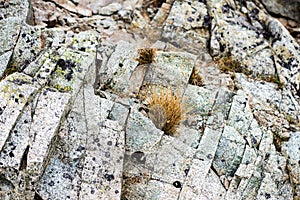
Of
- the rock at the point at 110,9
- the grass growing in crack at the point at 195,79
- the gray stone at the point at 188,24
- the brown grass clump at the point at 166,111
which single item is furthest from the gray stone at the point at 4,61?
the grass growing in crack at the point at 195,79

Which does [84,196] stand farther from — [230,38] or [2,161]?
[230,38]

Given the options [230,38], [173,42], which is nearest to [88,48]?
[173,42]

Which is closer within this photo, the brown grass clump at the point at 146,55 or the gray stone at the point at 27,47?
the gray stone at the point at 27,47

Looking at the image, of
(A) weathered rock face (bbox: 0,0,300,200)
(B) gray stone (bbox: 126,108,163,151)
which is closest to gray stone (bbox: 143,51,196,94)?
(A) weathered rock face (bbox: 0,0,300,200)

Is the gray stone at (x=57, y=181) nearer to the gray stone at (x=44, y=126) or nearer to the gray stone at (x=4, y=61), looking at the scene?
the gray stone at (x=44, y=126)

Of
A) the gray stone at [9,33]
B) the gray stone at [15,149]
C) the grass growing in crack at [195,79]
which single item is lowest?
the gray stone at [15,149]

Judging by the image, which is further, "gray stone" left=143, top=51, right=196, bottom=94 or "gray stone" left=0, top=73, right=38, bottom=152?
"gray stone" left=143, top=51, right=196, bottom=94

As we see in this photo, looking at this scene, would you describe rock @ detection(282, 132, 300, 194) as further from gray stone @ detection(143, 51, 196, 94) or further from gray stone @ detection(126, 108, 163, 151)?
gray stone @ detection(126, 108, 163, 151)

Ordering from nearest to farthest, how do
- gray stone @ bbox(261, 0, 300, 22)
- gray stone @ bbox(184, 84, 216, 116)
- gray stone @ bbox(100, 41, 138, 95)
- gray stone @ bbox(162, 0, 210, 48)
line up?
1. gray stone @ bbox(100, 41, 138, 95)
2. gray stone @ bbox(184, 84, 216, 116)
3. gray stone @ bbox(162, 0, 210, 48)
4. gray stone @ bbox(261, 0, 300, 22)
